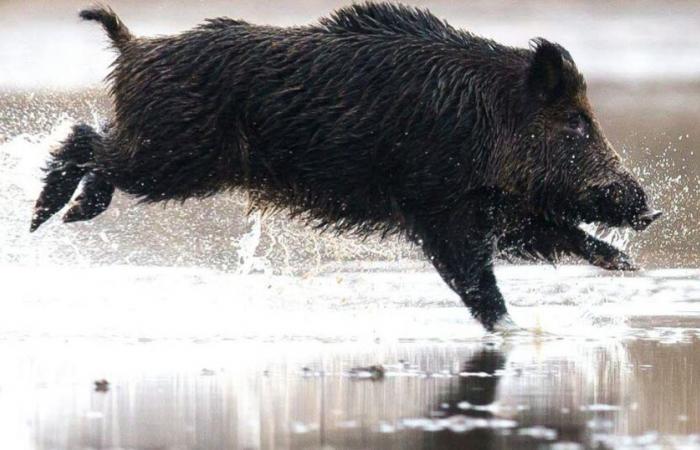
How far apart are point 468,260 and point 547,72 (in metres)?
0.85

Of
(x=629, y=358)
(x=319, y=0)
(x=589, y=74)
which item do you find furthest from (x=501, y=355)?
(x=319, y=0)

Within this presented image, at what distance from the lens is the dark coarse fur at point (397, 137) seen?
7.41 m

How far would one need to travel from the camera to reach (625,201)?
7.41m

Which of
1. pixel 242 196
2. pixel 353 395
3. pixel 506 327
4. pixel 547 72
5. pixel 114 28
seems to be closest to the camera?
pixel 353 395

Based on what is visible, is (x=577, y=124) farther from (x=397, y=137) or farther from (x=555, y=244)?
(x=397, y=137)

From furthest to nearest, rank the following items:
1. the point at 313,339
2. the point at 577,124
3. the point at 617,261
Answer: the point at 617,261 < the point at 577,124 < the point at 313,339

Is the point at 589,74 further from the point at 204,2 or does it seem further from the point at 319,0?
the point at 204,2

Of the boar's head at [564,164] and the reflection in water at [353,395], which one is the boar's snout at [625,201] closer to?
the boar's head at [564,164]

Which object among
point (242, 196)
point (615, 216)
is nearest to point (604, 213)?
point (615, 216)

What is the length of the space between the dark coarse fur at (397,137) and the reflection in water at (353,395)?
88 cm

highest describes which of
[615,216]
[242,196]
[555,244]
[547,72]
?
[547,72]

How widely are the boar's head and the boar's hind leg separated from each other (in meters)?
0.31

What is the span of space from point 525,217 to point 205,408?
2.79 metres

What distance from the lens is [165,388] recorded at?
17.7 ft
